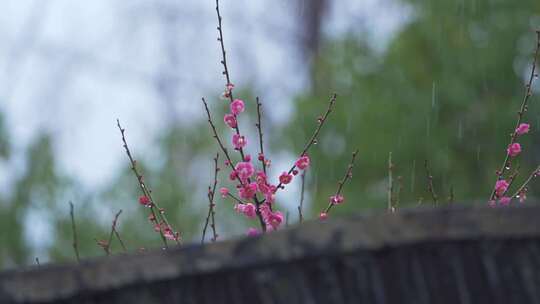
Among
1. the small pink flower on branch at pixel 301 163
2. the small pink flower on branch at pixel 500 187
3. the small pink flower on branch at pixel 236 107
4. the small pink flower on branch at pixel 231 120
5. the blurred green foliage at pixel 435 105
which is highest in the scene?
the blurred green foliage at pixel 435 105

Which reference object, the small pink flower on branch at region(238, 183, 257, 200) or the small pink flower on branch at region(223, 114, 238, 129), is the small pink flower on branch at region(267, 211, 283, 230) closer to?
the small pink flower on branch at region(238, 183, 257, 200)

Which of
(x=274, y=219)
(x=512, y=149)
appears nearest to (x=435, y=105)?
(x=512, y=149)

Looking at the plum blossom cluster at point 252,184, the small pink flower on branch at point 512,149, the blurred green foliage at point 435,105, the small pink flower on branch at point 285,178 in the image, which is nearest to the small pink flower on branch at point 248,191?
the plum blossom cluster at point 252,184

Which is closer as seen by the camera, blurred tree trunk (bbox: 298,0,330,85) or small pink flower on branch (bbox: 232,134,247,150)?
small pink flower on branch (bbox: 232,134,247,150)

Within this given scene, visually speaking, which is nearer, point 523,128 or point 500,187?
point 500,187

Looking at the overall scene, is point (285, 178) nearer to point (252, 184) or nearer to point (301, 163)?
point (301, 163)

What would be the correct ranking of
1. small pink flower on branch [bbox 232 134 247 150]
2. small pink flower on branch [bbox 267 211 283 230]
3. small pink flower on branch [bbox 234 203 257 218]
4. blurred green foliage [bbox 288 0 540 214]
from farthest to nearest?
blurred green foliage [bbox 288 0 540 214] < small pink flower on branch [bbox 232 134 247 150] < small pink flower on branch [bbox 234 203 257 218] < small pink flower on branch [bbox 267 211 283 230]

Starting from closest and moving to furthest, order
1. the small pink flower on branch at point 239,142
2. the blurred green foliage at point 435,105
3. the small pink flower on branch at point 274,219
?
the small pink flower on branch at point 274,219 < the small pink flower on branch at point 239,142 < the blurred green foliage at point 435,105

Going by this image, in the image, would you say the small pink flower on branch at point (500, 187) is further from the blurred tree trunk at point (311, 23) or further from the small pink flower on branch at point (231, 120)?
the blurred tree trunk at point (311, 23)

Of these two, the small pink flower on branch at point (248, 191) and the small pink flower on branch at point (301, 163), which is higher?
the small pink flower on branch at point (301, 163)

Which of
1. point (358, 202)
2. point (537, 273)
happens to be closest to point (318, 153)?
point (358, 202)

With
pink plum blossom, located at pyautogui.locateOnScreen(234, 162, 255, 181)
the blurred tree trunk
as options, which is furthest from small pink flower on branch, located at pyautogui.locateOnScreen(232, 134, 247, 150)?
the blurred tree trunk

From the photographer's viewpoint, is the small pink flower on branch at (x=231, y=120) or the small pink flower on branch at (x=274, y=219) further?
the small pink flower on branch at (x=231, y=120)

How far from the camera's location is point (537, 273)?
2.11 metres
